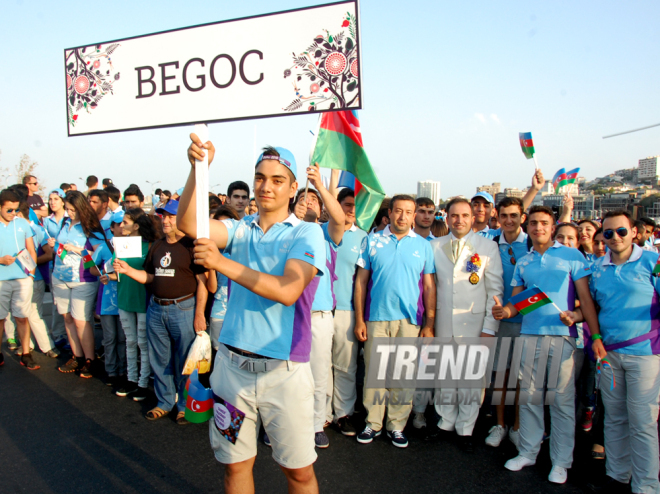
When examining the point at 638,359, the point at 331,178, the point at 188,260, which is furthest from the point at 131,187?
the point at 638,359

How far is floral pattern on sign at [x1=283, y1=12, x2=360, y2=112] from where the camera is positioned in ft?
7.36

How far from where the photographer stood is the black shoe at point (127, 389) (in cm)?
502

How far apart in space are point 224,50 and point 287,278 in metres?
1.23

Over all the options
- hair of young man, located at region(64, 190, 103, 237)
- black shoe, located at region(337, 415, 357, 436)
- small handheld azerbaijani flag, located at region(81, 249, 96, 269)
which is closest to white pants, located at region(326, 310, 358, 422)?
black shoe, located at region(337, 415, 357, 436)

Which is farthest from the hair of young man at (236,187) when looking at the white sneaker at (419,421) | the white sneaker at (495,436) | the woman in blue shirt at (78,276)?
the white sneaker at (495,436)

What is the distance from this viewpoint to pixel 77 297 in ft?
18.4

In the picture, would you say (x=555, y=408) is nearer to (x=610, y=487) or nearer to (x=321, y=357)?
(x=610, y=487)

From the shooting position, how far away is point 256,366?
2.32 metres

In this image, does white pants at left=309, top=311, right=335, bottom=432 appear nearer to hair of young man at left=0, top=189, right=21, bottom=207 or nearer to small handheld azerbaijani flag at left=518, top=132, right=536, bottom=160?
small handheld azerbaijani flag at left=518, top=132, right=536, bottom=160

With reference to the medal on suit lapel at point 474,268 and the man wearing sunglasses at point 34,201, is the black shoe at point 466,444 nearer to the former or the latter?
the medal on suit lapel at point 474,268

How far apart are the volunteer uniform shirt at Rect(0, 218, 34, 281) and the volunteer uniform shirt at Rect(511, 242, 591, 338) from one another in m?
6.29

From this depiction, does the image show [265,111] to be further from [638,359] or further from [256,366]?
[638,359]

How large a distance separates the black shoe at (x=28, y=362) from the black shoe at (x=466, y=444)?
5.35 metres

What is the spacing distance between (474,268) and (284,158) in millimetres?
2498
